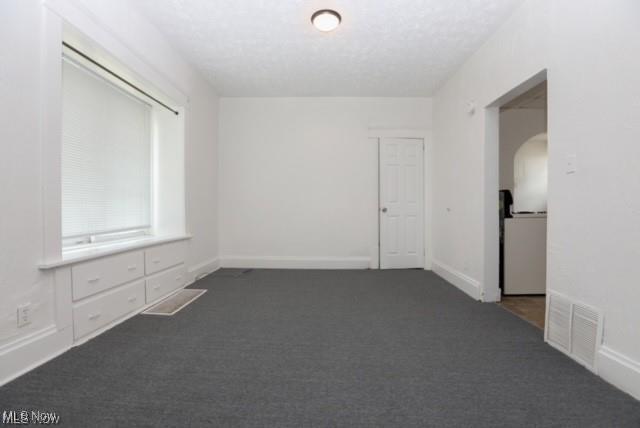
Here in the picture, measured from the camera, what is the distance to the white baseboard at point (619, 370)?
4.78 feet

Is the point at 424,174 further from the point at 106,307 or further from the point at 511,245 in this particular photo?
the point at 106,307

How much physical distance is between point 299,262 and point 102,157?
9.51ft

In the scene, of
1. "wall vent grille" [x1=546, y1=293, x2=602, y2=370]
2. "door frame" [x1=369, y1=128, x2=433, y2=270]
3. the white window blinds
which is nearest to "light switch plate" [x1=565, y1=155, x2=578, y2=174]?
"wall vent grille" [x1=546, y1=293, x2=602, y2=370]

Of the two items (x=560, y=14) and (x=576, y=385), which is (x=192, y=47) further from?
(x=576, y=385)

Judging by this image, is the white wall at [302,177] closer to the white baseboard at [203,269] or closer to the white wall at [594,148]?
the white baseboard at [203,269]

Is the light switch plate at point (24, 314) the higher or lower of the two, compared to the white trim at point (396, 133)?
lower

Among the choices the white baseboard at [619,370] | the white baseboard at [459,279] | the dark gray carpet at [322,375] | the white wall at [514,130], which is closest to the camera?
the dark gray carpet at [322,375]

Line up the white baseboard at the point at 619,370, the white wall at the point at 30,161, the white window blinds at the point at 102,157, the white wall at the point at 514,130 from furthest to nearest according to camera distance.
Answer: the white wall at the point at 514,130
the white window blinds at the point at 102,157
the white wall at the point at 30,161
the white baseboard at the point at 619,370

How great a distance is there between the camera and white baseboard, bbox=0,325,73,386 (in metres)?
1.54

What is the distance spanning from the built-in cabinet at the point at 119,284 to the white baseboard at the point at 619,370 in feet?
10.8

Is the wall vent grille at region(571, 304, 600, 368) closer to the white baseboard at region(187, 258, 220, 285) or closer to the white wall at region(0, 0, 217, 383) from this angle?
the white wall at region(0, 0, 217, 383)

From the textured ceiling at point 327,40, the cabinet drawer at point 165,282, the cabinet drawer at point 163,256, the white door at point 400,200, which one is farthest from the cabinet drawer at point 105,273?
the white door at point 400,200

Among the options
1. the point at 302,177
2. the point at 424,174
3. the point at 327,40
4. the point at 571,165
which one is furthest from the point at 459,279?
the point at 327,40

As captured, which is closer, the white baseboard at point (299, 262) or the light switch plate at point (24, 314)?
the light switch plate at point (24, 314)
